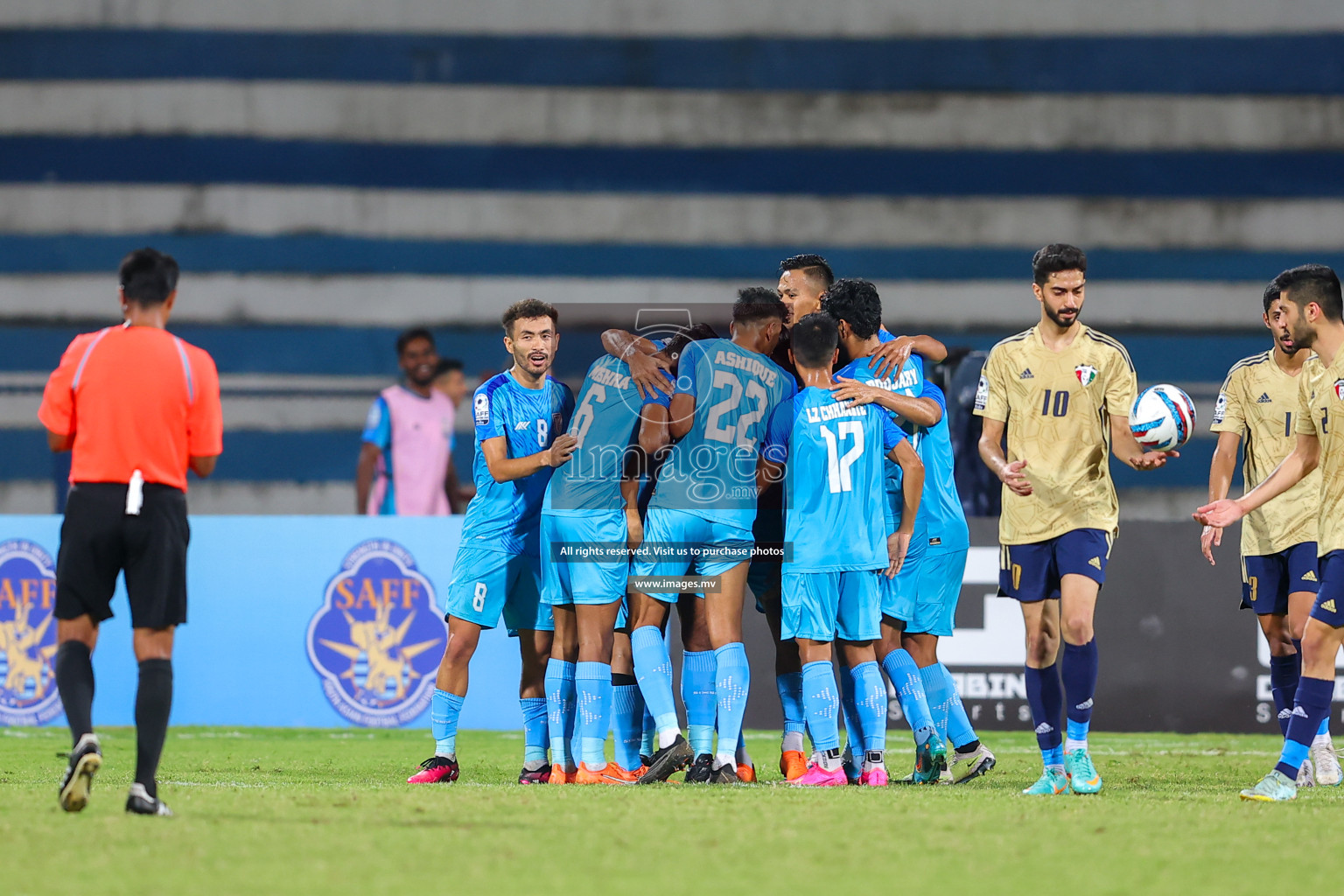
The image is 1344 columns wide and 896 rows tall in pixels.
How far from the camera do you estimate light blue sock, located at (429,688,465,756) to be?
6738 mm

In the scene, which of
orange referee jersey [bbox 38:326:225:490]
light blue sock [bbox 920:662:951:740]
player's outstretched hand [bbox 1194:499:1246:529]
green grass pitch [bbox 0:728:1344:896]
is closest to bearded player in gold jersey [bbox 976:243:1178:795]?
player's outstretched hand [bbox 1194:499:1246:529]

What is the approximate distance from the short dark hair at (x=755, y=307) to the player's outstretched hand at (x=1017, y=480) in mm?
1389

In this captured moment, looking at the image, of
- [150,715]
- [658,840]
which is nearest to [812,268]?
[658,840]

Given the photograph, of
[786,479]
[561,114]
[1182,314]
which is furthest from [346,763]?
[1182,314]

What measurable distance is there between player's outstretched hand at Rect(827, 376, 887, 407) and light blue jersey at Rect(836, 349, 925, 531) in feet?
0.23

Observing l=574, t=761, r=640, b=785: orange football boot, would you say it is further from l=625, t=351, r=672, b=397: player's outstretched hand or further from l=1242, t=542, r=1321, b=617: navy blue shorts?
l=1242, t=542, r=1321, b=617: navy blue shorts

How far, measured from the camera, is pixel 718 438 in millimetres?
6527

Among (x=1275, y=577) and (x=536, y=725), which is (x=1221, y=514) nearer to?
(x=1275, y=577)

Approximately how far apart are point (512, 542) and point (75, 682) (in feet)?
7.51

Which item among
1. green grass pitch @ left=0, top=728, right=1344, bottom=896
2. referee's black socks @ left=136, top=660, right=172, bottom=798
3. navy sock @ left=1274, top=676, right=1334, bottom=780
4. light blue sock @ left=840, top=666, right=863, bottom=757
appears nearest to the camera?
green grass pitch @ left=0, top=728, right=1344, bottom=896

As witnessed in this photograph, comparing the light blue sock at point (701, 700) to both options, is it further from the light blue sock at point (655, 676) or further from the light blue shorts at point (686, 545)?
the light blue shorts at point (686, 545)

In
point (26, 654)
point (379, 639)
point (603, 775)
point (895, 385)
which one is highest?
point (895, 385)

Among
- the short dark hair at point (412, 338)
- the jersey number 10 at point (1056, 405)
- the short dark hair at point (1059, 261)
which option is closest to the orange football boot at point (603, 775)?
the jersey number 10 at point (1056, 405)

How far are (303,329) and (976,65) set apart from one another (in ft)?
24.5
